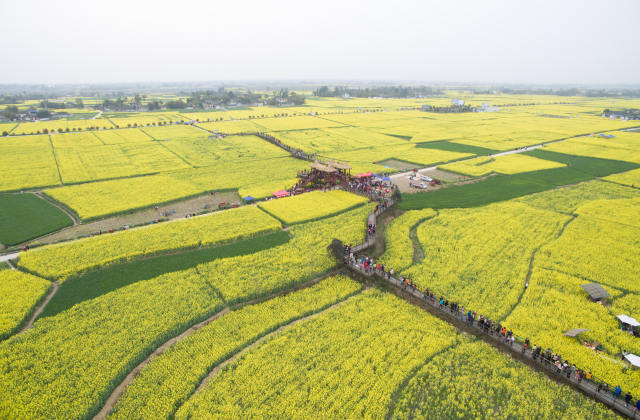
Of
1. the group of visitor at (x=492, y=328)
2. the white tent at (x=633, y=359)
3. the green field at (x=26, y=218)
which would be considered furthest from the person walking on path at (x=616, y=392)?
the green field at (x=26, y=218)

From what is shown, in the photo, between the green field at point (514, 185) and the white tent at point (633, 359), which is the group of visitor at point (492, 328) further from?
the green field at point (514, 185)

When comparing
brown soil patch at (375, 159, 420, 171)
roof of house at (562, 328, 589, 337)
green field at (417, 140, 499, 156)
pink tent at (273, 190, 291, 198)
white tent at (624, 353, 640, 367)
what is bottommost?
white tent at (624, 353, 640, 367)

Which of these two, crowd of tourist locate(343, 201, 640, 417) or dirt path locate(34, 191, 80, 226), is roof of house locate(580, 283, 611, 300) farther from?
dirt path locate(34, 191, 80, 226)

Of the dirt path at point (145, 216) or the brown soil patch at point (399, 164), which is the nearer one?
the dirt path at point (145, 216)

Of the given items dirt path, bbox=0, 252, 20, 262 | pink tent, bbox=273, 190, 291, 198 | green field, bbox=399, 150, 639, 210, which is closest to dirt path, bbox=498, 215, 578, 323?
green field, bbox=399, 150, 639, 210

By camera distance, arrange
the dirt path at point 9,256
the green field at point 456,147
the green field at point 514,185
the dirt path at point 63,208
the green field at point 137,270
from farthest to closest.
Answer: the green field at point 456,147
the green field at point 514,185
the dirt path at point 63,208
the dirt path at point 9,256
the green field at point 137,270

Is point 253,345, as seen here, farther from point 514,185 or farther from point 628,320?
point 514,185
